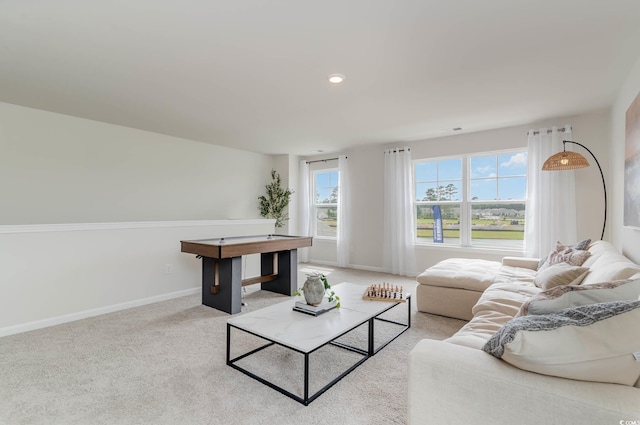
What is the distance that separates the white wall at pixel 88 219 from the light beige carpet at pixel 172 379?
0.45 metres

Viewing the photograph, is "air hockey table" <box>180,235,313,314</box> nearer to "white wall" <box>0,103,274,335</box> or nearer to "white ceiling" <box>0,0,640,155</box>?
"white wall" <box>0,103,274,335</box>

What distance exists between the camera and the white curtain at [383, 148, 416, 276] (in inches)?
210

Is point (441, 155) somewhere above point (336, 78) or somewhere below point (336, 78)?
below

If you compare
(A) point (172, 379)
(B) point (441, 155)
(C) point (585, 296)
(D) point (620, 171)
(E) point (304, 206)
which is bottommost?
(A) point (172, 379)

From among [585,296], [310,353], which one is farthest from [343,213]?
[585,296]

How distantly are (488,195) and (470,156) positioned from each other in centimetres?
69

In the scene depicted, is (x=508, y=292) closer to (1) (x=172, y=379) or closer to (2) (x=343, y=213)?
(1) (x=172, y=379)

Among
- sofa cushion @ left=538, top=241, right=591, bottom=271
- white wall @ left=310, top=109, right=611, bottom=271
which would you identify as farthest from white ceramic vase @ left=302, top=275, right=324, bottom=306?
white wall @ left=310, top=109, right=611, bottom=271

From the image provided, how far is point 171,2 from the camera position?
1.78m

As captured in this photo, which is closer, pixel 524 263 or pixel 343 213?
pixel 524 263

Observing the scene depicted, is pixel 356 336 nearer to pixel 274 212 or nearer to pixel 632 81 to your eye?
pixel 632 81

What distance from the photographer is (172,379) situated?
214 centimetres

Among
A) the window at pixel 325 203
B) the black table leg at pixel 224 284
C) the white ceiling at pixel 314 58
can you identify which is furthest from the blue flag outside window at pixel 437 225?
the black table leg at pixel 224 284

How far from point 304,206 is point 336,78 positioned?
4.17 metres
